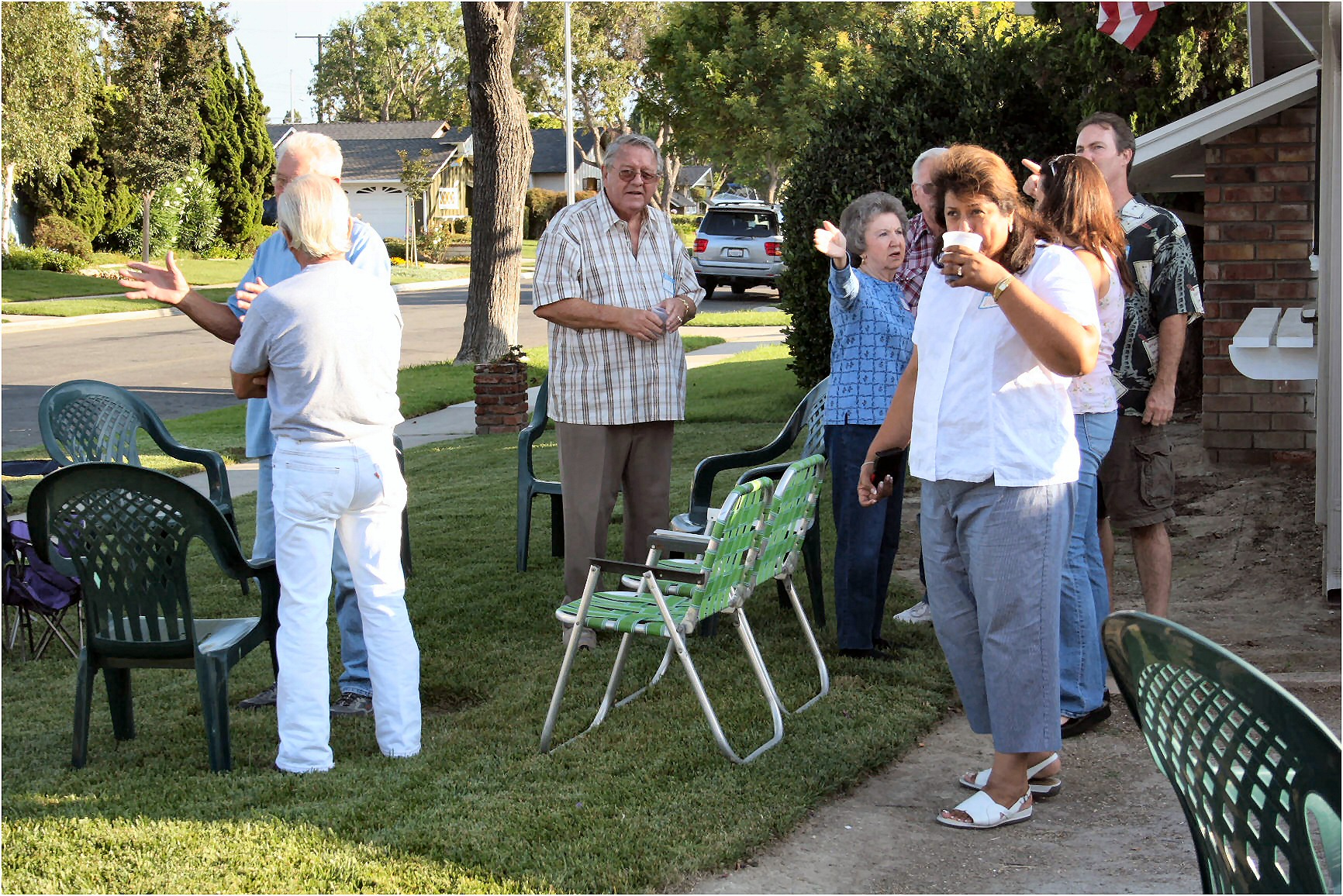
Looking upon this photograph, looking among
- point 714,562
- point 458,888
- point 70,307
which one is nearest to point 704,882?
point 458,888

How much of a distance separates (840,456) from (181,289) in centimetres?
249

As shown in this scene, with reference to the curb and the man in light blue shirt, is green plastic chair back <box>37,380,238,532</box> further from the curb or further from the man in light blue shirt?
the curb

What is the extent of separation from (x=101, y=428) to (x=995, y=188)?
15.5ft

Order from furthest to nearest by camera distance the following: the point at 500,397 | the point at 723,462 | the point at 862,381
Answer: the point at 500,397 < the point at 723,462 < the point at 862,381

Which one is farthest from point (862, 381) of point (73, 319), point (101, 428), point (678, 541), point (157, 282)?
point (73, 319)

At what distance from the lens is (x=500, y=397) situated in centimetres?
1238

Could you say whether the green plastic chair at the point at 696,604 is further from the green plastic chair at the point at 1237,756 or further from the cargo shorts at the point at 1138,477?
the green plastic chair at the point at 1237,756

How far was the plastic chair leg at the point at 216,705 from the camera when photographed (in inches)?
164

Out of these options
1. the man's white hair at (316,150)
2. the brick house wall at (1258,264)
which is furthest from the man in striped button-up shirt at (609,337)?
the brick house wall at (1258,264)

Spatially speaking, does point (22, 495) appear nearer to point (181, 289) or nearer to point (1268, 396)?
point (181, 289)

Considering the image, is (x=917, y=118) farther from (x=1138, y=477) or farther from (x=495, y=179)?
(x=495, y=179)

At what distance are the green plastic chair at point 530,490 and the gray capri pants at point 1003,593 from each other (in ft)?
10.8

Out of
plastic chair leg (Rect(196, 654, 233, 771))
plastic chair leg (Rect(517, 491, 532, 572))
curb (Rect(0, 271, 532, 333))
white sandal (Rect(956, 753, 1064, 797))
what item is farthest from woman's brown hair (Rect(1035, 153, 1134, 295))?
curb (Rect(0, 271, 532, 333))

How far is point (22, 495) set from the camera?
9461 millimetres
